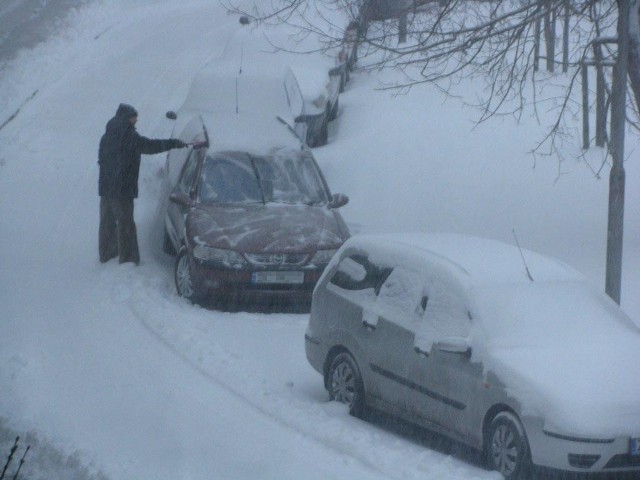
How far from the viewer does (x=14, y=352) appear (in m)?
8.97

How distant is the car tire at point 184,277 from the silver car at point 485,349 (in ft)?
8.49

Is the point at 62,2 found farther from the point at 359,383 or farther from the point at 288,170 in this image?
the point at 359,383

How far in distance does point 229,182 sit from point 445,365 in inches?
215

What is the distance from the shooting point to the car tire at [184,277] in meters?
11.0

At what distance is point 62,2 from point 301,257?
2675cm

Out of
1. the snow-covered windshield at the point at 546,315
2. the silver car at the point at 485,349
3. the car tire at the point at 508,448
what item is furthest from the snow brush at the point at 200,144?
the car tire at the point at 508,448

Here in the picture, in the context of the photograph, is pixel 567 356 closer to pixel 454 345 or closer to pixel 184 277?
pixel 454 345

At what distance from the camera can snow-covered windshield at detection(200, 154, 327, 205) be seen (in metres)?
11.9

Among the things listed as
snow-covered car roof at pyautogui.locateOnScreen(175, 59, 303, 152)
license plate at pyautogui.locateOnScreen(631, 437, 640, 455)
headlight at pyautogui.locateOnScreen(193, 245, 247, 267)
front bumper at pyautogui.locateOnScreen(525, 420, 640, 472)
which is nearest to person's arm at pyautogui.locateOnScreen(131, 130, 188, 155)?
snow-covered car roof at pyautogui.locateOnScreen(175, 59, 303, 152)

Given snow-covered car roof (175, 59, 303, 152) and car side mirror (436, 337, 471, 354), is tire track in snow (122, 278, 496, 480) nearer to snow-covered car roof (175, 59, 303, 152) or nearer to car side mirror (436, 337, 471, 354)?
car side mirror (436, 337, 471, 354)

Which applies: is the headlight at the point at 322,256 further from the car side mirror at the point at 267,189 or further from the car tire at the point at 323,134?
the car tire at the point at 323,134

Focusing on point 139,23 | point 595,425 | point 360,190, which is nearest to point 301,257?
point 595,425

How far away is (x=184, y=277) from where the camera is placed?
11.3 meters

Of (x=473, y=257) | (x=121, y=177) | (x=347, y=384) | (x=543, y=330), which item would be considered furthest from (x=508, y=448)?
(x=121, y=177)
